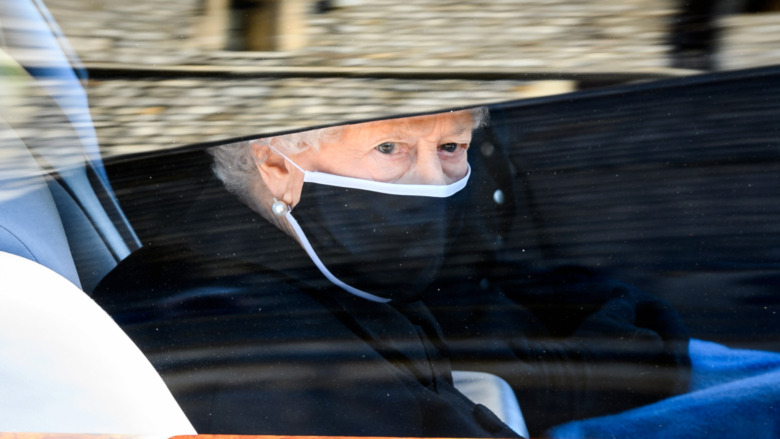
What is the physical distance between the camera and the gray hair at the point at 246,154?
4.44 feet

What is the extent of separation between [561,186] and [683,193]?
22 cm

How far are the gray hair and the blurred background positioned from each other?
28 mm

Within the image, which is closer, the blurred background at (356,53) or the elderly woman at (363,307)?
the blurred background at (356,53)

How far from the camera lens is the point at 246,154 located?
4.54 feet

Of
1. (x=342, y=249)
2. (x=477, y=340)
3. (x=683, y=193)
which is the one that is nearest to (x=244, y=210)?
(x=342, y=249)

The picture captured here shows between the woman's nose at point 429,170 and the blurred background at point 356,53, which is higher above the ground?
the blurred background at point 356,53

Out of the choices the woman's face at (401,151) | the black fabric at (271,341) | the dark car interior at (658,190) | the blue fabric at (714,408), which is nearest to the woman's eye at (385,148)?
the woman's face at (401,151)

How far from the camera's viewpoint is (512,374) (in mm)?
1367

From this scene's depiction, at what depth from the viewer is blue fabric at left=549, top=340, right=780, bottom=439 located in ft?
4.13

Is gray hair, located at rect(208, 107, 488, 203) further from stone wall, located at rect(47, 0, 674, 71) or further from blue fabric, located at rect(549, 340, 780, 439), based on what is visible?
blue fabric, located at rect(549, 340, 780, 439)

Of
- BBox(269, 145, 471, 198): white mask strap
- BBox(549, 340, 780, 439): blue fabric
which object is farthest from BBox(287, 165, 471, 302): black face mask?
BBox(549, 340, 780, 439): blue fabric

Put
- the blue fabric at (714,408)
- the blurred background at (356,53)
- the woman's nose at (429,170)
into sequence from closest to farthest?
1. the blurred background at (356,53)
2. the blue fabric at (714,408)
3. the woman's nose at (429,170)

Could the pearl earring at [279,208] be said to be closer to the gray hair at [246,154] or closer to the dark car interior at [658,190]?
the gray hair at [246,154]

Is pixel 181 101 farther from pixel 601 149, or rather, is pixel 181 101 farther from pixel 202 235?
pixel 601 149
